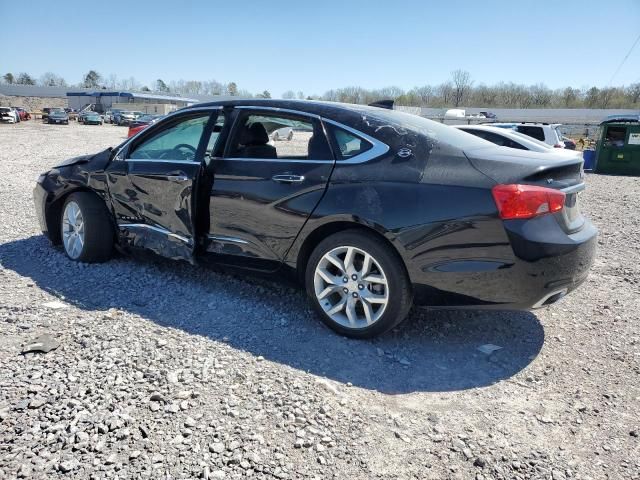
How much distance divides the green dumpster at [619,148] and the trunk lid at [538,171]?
17876 millimetres

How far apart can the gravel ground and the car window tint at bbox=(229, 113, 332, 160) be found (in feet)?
3.95

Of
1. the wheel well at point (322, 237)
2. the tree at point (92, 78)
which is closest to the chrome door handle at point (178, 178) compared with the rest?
the wheel well at point (322, 237)

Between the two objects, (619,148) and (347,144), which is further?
(619,148)

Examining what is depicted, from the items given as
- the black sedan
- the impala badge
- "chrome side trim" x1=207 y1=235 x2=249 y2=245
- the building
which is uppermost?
the building

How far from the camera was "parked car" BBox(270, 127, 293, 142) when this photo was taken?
12.9 feet

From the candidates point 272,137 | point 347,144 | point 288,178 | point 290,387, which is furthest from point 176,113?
point 290,387

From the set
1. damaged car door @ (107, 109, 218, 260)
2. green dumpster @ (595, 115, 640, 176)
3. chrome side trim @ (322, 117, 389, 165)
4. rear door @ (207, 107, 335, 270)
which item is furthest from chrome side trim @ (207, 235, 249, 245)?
green dumpster @ (595, 115, 640, 176)

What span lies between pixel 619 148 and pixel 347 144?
1868 centimetres

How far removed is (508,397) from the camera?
2.81 m

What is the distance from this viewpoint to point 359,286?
3.30m

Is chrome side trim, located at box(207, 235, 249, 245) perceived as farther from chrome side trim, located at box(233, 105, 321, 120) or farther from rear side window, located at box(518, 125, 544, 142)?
rear side window, located at box(518, 125, 544, 142)

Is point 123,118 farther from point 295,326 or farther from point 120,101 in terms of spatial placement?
point 295,326

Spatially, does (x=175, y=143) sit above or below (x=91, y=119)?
below

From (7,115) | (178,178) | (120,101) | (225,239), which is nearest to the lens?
(225,239)
